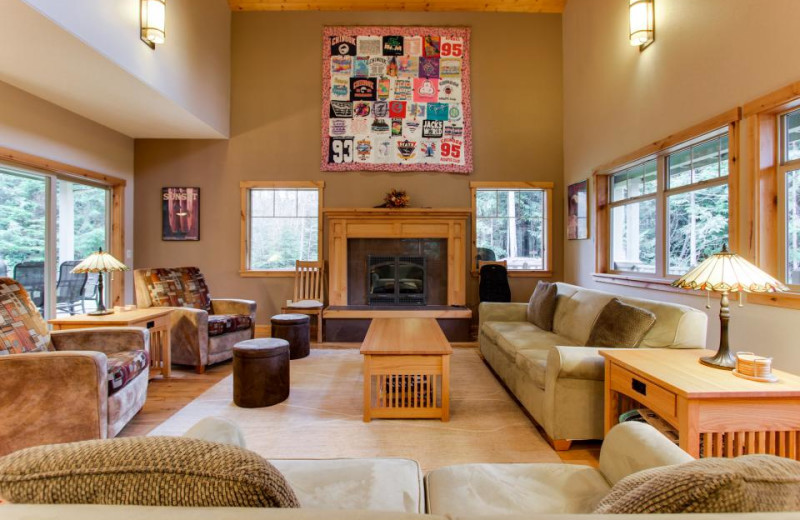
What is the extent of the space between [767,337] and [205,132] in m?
5.98

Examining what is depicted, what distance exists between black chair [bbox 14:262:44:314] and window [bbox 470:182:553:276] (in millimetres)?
5005

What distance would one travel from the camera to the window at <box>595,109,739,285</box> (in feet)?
9.80

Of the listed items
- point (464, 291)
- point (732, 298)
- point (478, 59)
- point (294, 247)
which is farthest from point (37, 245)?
point (732, 298)

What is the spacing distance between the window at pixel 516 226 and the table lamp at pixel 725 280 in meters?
3.55

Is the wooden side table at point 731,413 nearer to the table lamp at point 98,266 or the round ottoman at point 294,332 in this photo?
the round ottoman at point 294,332

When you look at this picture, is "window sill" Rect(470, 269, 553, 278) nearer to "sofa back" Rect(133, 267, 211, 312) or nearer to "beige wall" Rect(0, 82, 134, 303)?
"sofa back" Rect(133, 267, 211, 312)

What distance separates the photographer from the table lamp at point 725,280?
5.76 feet

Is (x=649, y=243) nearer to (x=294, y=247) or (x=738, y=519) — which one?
(x=738, y=519)

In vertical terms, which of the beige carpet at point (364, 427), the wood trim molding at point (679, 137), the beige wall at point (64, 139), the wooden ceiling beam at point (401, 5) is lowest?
the beige carpet at point (364, 427)

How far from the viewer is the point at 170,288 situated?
4055mm

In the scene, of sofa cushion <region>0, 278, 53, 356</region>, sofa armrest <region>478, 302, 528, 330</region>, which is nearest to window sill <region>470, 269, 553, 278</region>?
sofa armrest <region>478, 302, 528, 330</region>

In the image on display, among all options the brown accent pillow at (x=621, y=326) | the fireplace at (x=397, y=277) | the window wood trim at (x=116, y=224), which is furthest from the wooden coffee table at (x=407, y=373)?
the window wood trim at (x=116, y=224)

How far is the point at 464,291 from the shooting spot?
524cm

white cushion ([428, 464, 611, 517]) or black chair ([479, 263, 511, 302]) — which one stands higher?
black chair ([479, 263, 511, 302])
